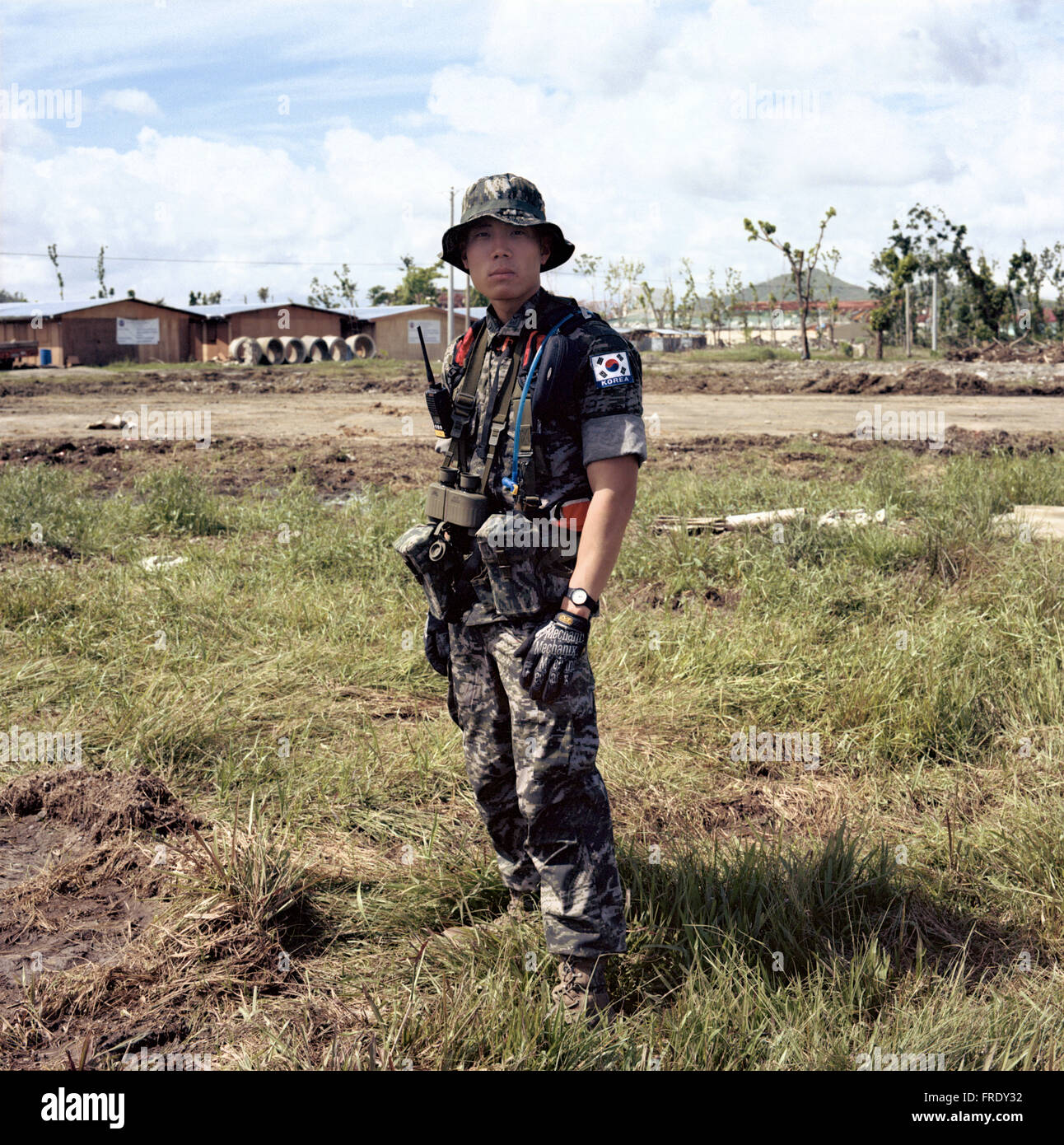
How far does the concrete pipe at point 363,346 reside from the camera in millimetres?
41941

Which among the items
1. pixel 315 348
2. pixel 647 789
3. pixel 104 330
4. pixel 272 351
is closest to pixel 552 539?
pixel 647 789

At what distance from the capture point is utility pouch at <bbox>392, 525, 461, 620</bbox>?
2531 mm

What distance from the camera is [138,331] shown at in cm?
4041

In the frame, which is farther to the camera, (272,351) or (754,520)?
(272,351)

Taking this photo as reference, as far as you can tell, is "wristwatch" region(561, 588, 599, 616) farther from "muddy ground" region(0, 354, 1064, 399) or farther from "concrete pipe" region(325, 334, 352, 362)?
"concrete pipe" region(325, 334, 352, 362)

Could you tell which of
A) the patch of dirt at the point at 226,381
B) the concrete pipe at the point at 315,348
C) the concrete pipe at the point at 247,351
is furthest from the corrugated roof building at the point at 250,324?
the patch of dirt at the point at 226,381

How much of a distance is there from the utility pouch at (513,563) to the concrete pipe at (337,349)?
37.7 meters

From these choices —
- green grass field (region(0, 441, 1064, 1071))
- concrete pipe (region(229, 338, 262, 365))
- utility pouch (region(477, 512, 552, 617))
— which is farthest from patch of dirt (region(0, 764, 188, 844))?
concrete pipe (region(229, 338, 262, 365))

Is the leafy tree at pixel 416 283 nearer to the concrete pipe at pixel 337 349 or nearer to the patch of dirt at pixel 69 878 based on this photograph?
the concrete pipe at pixel 337 349

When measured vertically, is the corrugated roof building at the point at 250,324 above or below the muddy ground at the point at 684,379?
above

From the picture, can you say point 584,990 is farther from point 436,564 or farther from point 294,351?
point 294,351

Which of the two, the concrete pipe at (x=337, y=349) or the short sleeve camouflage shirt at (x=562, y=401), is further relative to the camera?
the concrete pipe at (x=337, y=349)

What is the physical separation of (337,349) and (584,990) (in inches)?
1536
